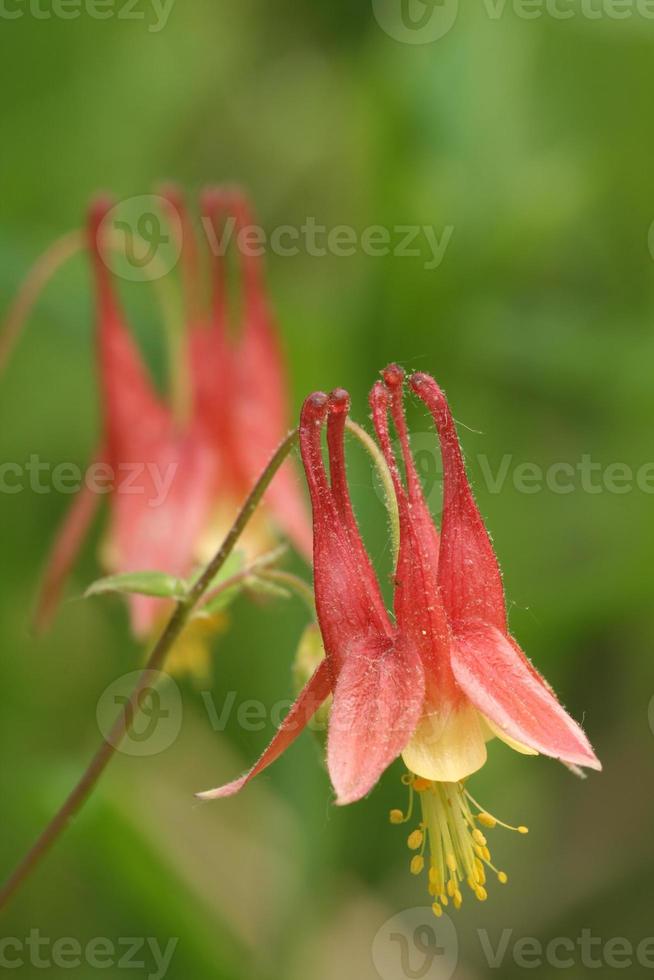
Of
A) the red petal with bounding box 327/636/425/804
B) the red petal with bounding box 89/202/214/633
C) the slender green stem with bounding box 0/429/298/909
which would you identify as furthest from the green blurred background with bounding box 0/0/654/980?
the red petal with bounding box 327/636/425/804

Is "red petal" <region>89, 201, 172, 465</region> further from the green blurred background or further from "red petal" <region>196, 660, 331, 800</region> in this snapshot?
"red petal" <region>196, 660, 331, 800</region>

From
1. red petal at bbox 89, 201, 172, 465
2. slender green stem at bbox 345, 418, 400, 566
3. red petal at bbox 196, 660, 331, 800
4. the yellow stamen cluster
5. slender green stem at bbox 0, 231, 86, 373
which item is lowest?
the yellow stamen cluster

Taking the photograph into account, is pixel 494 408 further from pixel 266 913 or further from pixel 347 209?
pixel 266 913

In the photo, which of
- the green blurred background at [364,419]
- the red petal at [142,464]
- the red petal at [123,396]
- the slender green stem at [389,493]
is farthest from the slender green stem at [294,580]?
the green blurred background at [364,419]

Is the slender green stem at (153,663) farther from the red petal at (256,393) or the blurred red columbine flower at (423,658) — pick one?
the red petal at (256,393)

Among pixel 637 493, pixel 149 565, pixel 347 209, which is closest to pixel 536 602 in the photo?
pixel 637 493

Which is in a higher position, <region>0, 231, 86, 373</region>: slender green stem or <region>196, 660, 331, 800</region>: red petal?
<region>0, 231, 86, 373</region>: slender green stem

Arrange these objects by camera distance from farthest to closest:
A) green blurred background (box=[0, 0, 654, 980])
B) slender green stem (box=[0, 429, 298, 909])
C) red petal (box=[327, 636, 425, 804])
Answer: green blurred background (box=[0, 0, 654, 980]), slender green stem (box=[0, 429, 298, 909]), red petal (box=[327, 636, 425, 804])
